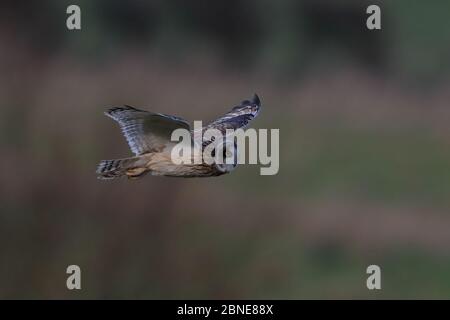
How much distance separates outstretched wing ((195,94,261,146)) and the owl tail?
0.75 meters

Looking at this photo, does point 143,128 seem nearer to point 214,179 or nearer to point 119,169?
point 119,169

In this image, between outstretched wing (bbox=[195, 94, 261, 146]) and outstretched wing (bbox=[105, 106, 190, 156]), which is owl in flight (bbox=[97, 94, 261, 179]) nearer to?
outstretched wing (bbox=[105, 106, 190, 156])

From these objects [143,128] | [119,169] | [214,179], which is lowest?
[214,179]

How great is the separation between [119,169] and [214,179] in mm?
6904

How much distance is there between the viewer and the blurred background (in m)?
15.1

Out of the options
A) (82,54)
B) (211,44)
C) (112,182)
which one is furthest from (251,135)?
(211,44)

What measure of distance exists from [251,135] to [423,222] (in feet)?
21.6

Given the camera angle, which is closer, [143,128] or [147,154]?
[143,128]

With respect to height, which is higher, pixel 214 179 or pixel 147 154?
pixel 147 154

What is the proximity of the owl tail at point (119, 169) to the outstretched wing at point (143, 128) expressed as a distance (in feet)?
0.26

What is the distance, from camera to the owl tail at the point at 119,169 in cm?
847

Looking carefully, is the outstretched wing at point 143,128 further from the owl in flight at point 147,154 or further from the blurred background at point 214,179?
the blurred background at point 214,179

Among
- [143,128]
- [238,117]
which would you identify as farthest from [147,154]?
[238,117]

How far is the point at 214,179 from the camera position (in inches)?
604
